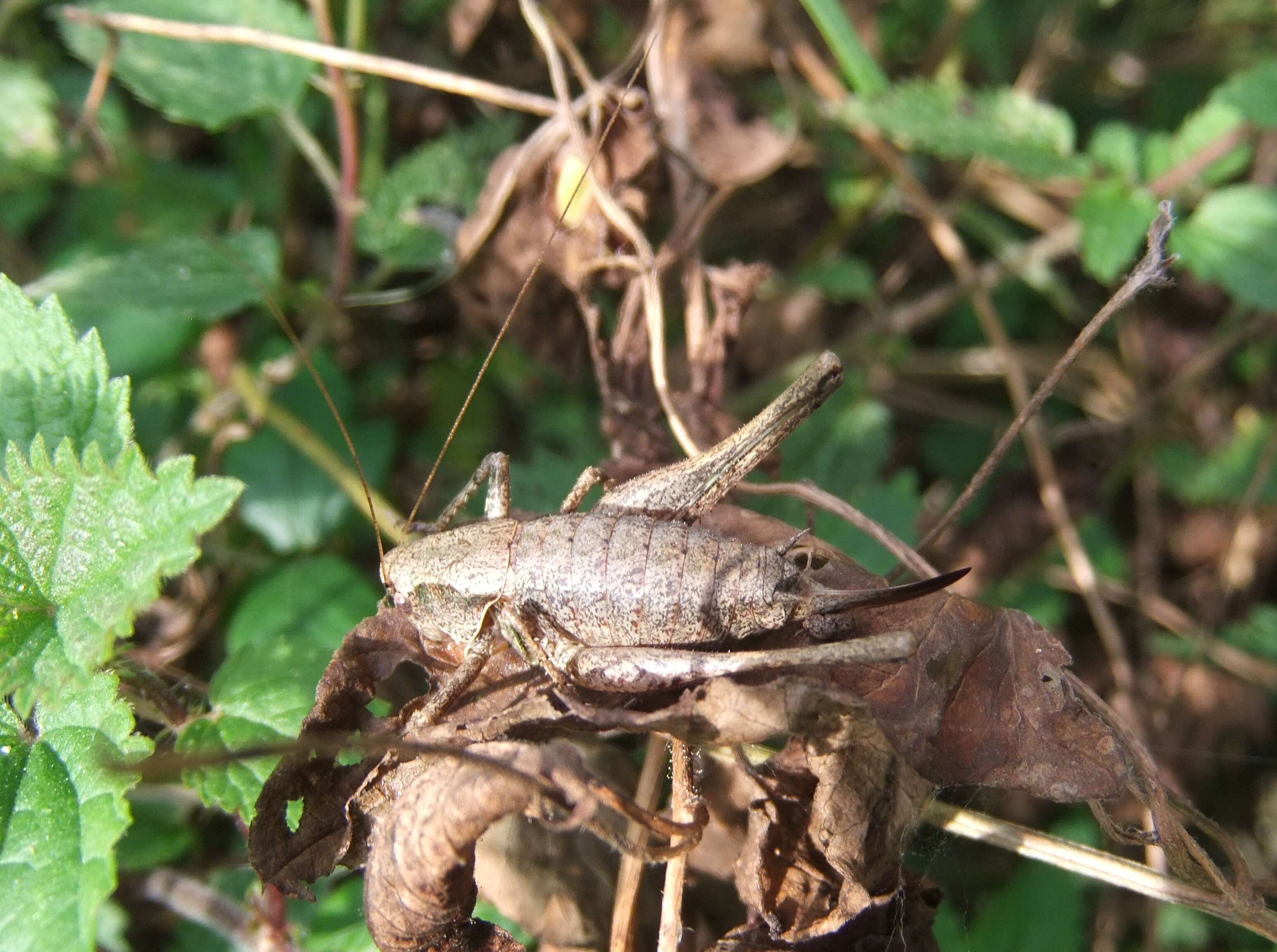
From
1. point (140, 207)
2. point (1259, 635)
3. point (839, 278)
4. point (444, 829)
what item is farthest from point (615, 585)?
point (1259, 635)

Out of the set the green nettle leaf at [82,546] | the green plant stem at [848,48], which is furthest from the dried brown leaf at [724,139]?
the green nettle leaf at [82,546]

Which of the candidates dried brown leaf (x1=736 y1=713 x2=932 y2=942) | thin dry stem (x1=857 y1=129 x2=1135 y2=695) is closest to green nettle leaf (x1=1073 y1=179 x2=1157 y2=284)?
thin dry stem (x1=857 y1=129 x2=1135 y2=695)

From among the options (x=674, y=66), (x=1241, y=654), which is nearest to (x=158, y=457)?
(x=674, y=66)

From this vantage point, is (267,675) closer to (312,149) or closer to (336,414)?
(336,414)

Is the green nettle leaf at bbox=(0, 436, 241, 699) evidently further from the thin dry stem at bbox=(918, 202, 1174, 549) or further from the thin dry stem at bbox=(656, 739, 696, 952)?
the thin dry stem at bbox=(918, 202, 1174, 549)

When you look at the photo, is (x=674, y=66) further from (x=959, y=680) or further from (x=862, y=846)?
(x=862, y=846)

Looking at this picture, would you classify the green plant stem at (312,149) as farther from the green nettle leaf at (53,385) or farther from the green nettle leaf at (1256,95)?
the green nettle leaf at (1256,95)
